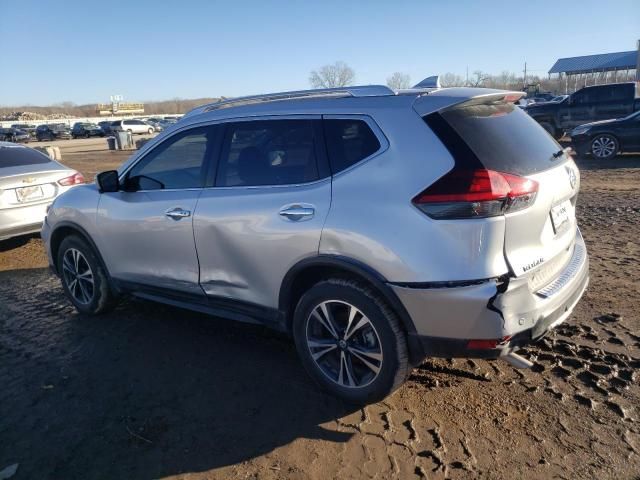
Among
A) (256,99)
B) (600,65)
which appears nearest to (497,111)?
(256,99)

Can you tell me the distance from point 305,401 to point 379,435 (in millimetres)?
565

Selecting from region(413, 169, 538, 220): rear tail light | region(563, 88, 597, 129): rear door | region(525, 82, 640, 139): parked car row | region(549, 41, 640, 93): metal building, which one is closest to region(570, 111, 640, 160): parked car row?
region(525, 82, 640, 139): parked car row

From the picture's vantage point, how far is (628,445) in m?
2.61

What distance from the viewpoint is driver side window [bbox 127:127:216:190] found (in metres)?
3.75

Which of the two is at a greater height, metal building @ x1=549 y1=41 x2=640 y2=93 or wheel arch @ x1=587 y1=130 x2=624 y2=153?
metal building @ x1=549 y1=41 x2=640 y2=93

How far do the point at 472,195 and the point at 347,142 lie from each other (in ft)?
2.77

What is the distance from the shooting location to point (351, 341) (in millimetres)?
3051

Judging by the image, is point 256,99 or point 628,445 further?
point 256,99

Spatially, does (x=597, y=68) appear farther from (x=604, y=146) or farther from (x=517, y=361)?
(x=517, y=361)

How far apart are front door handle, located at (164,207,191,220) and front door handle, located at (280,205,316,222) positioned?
890mm

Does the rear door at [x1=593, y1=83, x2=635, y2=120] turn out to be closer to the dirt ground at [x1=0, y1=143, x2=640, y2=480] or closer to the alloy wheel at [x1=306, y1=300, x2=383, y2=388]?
the dirt ground at [x1=0, y1=143, x2=640, y2=480]

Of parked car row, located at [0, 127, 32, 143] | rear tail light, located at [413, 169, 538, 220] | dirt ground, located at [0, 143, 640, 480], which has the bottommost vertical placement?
dirt ground, located at [0, 143, 640, 480]

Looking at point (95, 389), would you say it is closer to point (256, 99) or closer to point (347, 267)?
point (347, 267)

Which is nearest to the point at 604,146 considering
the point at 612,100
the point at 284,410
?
the point at 612,100
